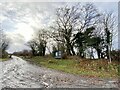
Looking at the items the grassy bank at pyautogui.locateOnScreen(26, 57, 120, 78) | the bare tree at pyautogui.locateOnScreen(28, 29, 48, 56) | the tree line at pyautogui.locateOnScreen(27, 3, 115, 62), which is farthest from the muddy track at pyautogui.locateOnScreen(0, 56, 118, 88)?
the bare tree at pyautogui.locateOnScreen(28, 29, 48, 56)

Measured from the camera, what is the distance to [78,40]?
153 feet

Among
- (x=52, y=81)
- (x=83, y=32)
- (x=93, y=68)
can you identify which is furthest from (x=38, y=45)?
(x=52, y=81)

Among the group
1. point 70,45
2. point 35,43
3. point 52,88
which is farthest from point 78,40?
point 52,88

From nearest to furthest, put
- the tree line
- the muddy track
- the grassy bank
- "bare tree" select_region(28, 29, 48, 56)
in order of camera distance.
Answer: the muddy track
the grassy bank
the tree line
"bare tree" select_region(28, 29, 48, 56)

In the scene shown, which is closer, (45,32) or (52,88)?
(52,88)

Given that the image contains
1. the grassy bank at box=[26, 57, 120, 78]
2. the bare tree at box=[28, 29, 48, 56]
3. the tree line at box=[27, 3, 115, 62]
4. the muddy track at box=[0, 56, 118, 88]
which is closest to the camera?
the muddy track at box=[0, 56, 118, 88]

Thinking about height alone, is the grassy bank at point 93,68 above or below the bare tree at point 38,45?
below

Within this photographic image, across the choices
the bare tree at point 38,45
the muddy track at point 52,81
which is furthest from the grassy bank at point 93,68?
the bare tree at point 38,45

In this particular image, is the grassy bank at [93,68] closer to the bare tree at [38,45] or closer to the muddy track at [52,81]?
the muddy track at [52,81]

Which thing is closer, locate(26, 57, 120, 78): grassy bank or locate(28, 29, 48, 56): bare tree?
locate(26, 57, 120, 78): grassy bank

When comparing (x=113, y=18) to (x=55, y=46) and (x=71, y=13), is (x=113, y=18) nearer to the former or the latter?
(x=71, y=13)

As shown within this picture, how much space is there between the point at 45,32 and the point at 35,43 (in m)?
26.0

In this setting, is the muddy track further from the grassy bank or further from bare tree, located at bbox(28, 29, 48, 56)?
bare tree, located at bbox(28, 29, 48, 56)

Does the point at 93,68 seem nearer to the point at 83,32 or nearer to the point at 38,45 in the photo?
the point at 83,32
